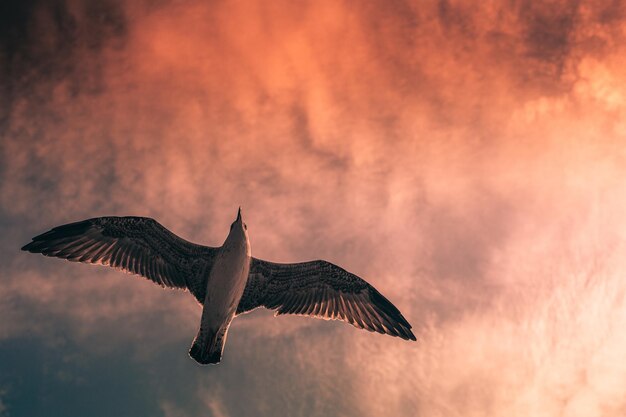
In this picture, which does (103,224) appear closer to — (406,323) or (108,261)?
(108,261)

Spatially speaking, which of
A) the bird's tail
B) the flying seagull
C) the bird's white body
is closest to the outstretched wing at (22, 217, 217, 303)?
the flying seagull

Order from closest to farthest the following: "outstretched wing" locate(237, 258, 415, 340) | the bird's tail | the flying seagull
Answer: the bird's tail < the flying seagull < "outstretched wing" locate(237, 258, 415, 340)

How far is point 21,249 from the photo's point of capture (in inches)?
541

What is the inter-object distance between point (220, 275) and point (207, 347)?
183cm

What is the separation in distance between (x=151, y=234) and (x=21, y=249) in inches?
129

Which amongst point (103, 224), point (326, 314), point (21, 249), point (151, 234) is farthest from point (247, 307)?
point (21, 249)

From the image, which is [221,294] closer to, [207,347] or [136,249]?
[207,347]

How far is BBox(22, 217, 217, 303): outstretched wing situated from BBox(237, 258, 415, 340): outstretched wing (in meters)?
1.48

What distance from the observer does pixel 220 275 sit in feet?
43.9

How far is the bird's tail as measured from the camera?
13.2m

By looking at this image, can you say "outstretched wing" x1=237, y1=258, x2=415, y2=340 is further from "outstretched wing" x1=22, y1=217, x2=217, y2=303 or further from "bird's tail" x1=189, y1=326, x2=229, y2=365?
"outstretched wing" x1=22, y1=217, x2=217, y2=303

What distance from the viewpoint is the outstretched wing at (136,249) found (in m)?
14.2

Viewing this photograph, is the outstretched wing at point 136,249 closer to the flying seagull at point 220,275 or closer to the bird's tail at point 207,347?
the flying seagull at point 220,275

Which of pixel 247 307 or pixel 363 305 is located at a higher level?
pixel 363 305
